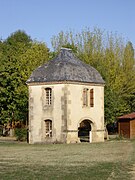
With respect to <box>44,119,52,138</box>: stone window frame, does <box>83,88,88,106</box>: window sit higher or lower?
higher

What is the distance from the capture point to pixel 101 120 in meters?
47.8

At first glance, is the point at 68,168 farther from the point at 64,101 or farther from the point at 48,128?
the point at 48,128

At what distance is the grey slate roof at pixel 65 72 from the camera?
45.1 metres

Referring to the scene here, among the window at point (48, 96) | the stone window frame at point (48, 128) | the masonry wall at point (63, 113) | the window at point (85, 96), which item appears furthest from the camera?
the window at point (85, 96)

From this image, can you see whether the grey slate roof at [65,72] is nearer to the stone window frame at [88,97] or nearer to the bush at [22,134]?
the stone window frame at [88,97]

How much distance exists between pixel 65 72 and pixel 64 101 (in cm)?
286

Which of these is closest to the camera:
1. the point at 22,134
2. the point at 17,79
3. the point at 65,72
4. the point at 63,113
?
the point at 63,113

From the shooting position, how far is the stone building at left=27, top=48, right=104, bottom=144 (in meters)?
44.4

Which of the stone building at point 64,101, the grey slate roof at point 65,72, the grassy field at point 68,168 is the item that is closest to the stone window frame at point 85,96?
the stone building at point 64,101

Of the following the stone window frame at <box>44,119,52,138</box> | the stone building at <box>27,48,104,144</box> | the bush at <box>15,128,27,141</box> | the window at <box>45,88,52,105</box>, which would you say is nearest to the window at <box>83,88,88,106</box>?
the stone building at <box>27,48,104,144</box>

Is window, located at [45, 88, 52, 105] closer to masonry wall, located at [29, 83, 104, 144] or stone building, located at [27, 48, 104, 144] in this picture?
stone building, located at [27, 48, 104, 144]

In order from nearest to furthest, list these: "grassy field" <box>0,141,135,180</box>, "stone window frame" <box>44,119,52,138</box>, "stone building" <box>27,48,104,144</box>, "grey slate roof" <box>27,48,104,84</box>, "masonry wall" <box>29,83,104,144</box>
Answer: "grassy field" <box>0,141,135,180</box> < "masonry wall" <box>29,83,104,144</box> < "stone building" <box>27,48,104,144</box> < "grey slate roof" <box>27,48,104,84</box> < "stone window frame" <box>44,119,52,138</box>

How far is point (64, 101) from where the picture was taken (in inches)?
1743

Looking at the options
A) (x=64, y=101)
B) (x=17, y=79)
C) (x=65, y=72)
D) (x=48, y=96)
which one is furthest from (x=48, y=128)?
(x=17, y=79)
